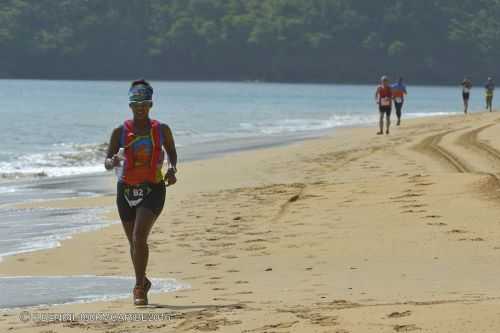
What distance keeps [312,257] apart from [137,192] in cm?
223

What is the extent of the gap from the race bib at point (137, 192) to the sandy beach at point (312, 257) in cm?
68

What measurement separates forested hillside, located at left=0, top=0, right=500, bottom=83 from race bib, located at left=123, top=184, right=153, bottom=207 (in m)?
126

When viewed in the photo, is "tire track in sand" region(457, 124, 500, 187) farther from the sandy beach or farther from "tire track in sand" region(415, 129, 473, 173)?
the sandy beach

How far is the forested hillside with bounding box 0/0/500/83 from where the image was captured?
134m

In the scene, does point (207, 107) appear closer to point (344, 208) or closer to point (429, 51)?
point (344, 208)

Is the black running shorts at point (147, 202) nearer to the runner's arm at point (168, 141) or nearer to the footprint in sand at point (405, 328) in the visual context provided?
the runner's arm at point (168, 141)

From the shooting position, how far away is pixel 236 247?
1049 cm

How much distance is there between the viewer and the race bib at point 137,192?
7980mm

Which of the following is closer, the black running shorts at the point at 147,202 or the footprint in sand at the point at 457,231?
the black running shorts at the point at 147,202

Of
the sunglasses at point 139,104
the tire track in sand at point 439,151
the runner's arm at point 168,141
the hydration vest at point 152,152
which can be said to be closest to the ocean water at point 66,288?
the hydration vest at point 152,152

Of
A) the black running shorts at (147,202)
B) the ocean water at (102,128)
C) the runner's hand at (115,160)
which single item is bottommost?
the ocean water at (102,128)

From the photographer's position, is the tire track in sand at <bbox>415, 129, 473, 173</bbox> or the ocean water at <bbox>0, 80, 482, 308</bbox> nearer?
the ocean water at <bbox>0, 80, 482, 308</bbox>

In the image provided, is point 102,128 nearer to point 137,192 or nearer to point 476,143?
point 476,143

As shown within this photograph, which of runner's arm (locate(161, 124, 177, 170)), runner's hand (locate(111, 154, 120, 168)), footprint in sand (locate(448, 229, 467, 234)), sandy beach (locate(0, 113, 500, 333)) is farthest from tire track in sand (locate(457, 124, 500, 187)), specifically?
runner's hand (locate(111, 154, 120, 168))
